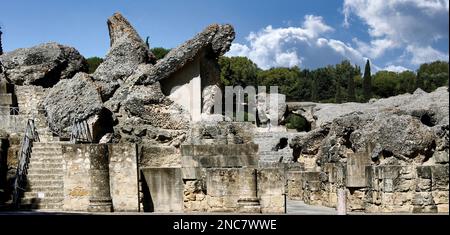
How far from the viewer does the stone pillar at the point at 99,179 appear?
14633mm

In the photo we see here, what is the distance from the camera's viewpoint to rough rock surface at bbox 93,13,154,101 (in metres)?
22.7

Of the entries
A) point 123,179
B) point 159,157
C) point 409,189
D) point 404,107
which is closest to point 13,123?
point 159,157

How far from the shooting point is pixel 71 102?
2142 cm

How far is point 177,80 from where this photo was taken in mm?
22031

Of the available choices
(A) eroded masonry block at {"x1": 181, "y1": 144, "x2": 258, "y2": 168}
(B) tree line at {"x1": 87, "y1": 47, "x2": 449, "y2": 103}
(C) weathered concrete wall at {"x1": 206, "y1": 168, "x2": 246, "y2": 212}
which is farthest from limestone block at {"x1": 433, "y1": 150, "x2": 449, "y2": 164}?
(B) tree line at {"x1": 87, "y1": 47, "x2": 449, "y2": 103}

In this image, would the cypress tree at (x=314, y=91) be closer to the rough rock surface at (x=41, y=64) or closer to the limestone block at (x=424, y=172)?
the rough rock surface at (x=41, y=64)

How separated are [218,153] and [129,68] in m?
8.08

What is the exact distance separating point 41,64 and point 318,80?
46.4 m

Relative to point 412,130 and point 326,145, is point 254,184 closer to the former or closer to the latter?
point 412,130

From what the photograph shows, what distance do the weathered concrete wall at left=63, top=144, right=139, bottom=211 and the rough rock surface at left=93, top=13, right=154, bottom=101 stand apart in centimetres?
748

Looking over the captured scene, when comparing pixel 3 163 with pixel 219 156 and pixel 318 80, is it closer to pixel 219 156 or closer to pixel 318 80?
pixel 219 156

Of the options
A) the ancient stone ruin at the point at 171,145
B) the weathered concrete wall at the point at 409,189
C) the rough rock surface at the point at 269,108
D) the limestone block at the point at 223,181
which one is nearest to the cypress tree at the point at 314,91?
the rough rock surface at the point at 269,108

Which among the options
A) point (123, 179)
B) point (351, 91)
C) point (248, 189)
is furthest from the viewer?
point (351, 91)

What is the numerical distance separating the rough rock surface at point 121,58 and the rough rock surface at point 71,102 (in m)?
0.52
